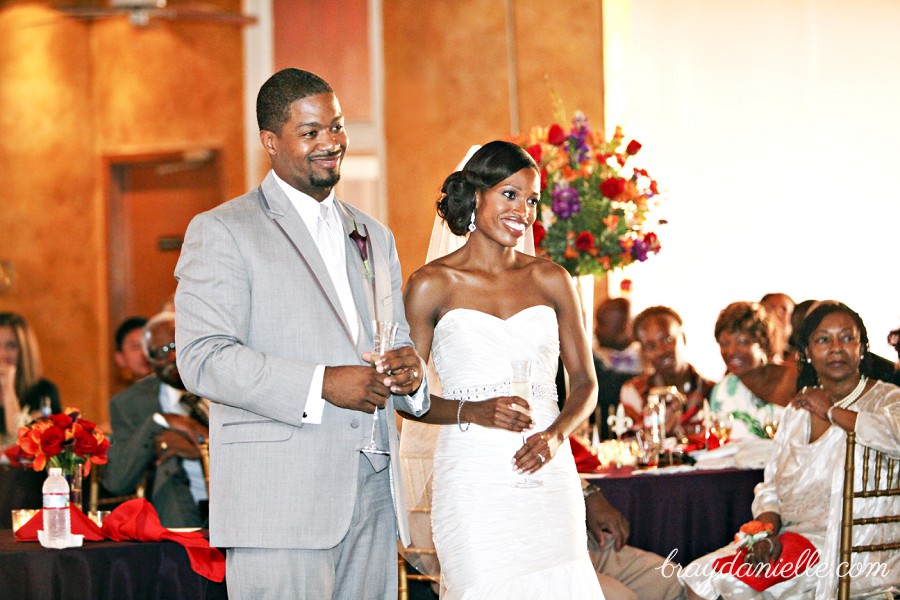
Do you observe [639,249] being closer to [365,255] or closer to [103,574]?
[365,255]

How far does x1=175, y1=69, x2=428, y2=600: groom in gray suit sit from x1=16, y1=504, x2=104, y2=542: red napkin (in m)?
1.25

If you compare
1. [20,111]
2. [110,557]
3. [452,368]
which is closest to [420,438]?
[452,368]

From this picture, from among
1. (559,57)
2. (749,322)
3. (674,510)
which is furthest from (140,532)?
(559,57)

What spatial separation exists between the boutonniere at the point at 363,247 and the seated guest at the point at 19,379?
16.1 ft

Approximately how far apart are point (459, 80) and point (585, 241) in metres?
4.32

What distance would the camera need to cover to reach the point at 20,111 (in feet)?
37.2

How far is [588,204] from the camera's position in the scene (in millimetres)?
5891

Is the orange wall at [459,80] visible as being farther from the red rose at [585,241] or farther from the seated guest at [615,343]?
the red rose at [585,241]

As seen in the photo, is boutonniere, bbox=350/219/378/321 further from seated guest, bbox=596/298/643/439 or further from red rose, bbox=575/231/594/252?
seated guest, bbox=596/298/643/439

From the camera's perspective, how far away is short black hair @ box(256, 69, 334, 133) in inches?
121

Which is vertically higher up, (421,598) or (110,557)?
(110,557)

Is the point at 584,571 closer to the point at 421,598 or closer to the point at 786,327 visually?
the point at 421,598

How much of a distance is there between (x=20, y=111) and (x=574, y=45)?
17.7ft

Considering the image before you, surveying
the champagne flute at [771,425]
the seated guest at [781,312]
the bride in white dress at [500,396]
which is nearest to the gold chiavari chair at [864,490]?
the champagne flute at [771,425]
